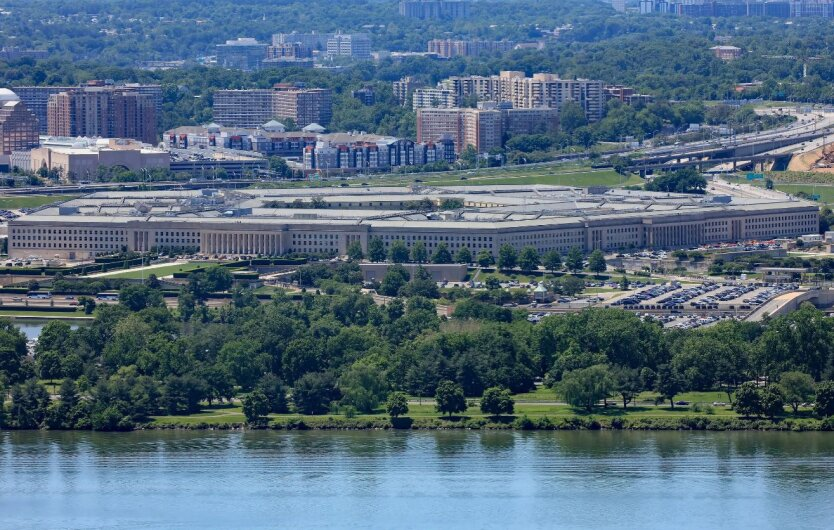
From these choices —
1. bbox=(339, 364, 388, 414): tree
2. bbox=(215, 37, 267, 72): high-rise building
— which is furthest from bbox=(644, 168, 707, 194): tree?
bbox=(215, 37, 267, 72): high-rise building

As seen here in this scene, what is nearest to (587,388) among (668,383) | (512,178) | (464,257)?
(668,383)

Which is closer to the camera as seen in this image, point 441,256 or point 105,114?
point 441,256

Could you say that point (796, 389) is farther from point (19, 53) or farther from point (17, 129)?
point (19, 53)

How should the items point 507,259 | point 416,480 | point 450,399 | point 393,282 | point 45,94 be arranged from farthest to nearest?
point 45,94 → point 507,259 → point 393,282 → point 450,399 → point 416,480

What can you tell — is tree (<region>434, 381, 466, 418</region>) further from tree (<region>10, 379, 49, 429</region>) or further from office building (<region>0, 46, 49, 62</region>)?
office building (<region>0, 46, 49, 62</region>)

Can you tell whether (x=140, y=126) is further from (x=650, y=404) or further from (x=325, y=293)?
(x=650, y=404)

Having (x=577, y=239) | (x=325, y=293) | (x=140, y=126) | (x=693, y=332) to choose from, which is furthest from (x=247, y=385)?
(x=140, y=126)

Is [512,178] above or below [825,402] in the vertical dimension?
above
